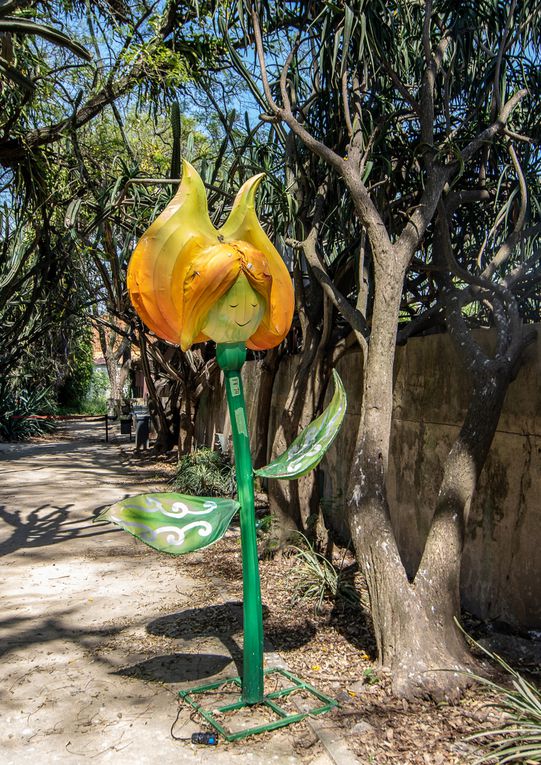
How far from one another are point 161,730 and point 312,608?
2.00 meters

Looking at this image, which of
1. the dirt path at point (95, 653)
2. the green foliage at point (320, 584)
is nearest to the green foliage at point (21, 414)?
the dirt path at point (95, 653)

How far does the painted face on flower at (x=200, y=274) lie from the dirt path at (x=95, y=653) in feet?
6.65

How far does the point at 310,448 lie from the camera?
370cm

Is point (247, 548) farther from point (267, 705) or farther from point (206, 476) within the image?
point (206, 476)

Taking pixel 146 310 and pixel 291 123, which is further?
pixel 291 123

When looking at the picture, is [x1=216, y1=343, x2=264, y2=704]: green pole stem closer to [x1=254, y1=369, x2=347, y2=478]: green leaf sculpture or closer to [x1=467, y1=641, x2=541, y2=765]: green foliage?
[x1=254, y1=369, x2=347, y2=478]: green leaf sculpture

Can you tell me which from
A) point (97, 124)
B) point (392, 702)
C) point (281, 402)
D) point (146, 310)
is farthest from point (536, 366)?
point (97, 124)

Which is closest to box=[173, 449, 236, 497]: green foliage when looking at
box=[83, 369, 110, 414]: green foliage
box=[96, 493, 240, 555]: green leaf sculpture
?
box=[96, 493, 240, 555]: green leaf sculpture

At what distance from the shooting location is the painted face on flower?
3.43 m

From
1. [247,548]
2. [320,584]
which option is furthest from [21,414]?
[247,548]

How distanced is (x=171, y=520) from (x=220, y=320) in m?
1.08

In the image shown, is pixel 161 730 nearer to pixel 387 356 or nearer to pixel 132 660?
pixel 132 660

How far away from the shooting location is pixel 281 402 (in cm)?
920

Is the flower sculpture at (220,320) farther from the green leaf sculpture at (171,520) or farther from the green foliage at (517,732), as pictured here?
the green foliage at (517,732)
